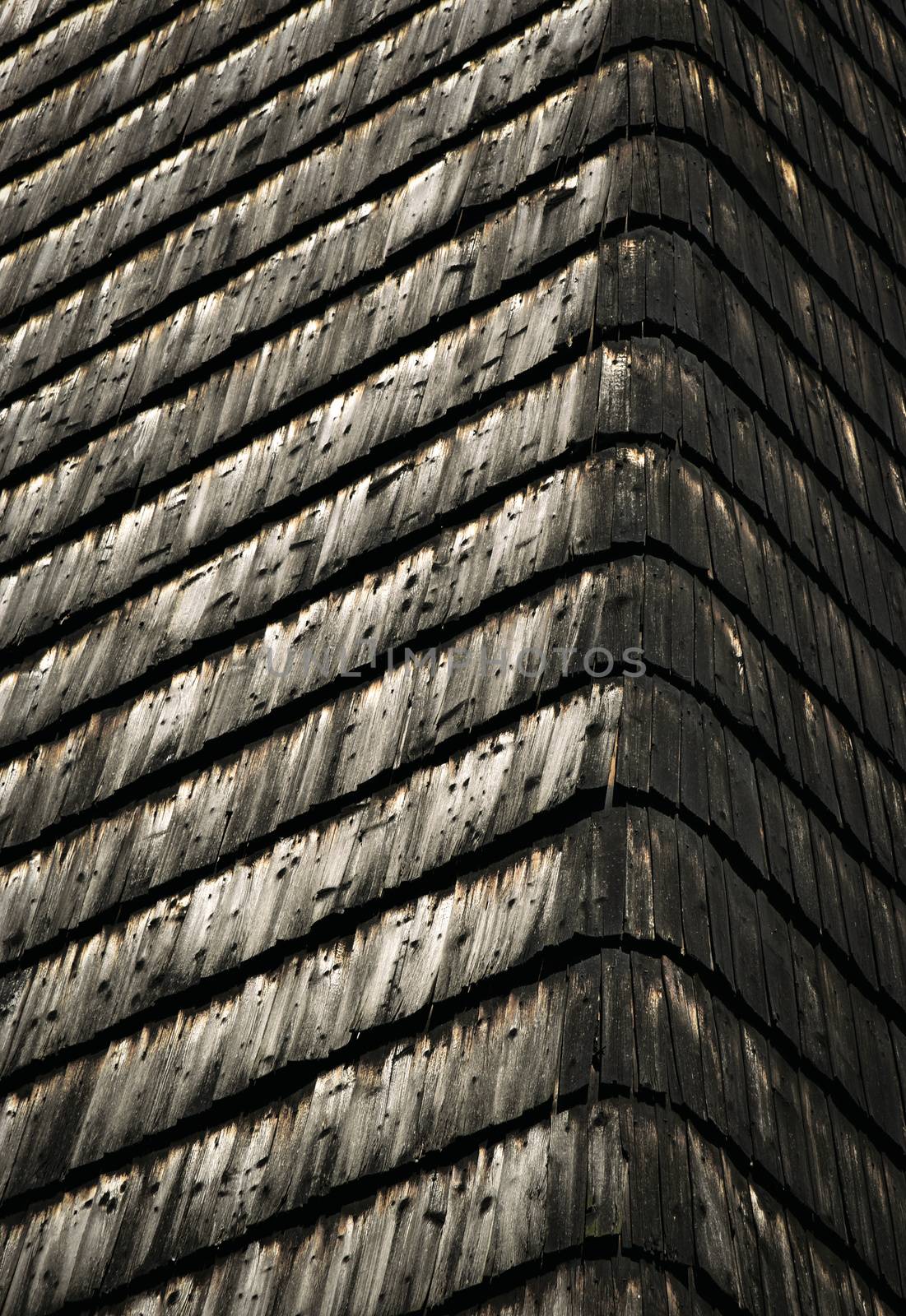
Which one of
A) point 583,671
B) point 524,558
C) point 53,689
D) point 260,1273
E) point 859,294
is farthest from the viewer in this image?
point 859,294

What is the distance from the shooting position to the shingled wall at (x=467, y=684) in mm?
2797

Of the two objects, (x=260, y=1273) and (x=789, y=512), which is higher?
(x=789, y=512)

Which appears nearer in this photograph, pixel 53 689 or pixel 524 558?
pixel 524 558

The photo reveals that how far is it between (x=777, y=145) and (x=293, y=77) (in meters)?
1.40

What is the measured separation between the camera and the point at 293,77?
4711mm

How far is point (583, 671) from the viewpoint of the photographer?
3104mm

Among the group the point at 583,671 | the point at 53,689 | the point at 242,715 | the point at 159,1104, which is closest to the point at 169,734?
the point at 242,715

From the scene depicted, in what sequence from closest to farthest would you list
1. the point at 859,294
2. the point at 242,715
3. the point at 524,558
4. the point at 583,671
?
the point at 583,671 < the point at 524,558 < the point at 242,715 < the point at 859,294

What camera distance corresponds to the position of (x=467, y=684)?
3312mm

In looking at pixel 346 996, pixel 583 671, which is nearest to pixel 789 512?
pixel 583 671

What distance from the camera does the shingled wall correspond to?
2.80 meters

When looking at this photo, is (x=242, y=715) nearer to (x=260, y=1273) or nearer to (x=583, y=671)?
(x=583, y=671)

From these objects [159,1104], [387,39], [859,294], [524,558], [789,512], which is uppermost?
[387,39]

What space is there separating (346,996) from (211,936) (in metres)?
0.42
